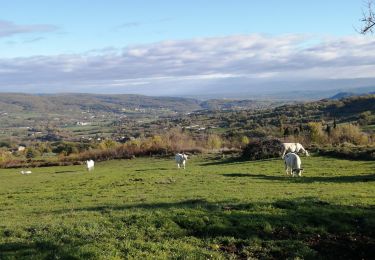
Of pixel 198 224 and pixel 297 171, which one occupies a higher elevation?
pixel 198 224

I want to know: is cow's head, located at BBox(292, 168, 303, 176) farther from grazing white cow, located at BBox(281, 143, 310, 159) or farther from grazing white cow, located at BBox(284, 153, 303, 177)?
grazing white cow, located at BBox(281, 143, 310, 159)

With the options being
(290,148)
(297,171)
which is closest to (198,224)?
(297,171)

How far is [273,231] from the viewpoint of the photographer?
15391 mm

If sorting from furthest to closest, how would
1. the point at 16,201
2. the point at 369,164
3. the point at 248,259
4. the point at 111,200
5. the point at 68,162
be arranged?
the point at 68,162
the point at 369,164
the point at 16,201
the point at 111,200
the point at 248,259

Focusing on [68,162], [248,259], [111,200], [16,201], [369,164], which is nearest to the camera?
[248,259]

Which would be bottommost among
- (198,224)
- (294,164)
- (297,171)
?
(297,171)

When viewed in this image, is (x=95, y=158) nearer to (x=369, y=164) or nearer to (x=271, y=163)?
(x=271, y=163)

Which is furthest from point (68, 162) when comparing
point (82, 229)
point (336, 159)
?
point (82, 229)

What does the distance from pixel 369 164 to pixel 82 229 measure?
96.9ft

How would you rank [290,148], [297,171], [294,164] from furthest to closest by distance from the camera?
1. [290,148]
2. [294,164]
3. [297,171]

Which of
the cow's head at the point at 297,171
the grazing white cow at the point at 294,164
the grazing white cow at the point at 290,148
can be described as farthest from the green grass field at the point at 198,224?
the grazing white cow at the point at 290,148

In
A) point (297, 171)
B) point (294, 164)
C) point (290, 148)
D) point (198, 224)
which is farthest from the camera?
point (290, 148)

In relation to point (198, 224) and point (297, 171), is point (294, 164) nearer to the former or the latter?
point (297, 171)

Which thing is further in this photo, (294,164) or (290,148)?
(290,148)
